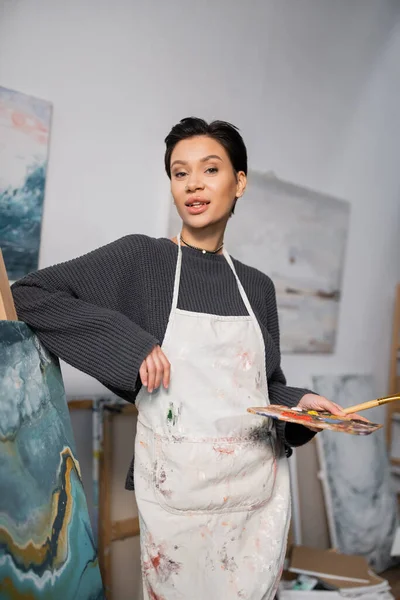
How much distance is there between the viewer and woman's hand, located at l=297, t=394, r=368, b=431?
51.2 inches

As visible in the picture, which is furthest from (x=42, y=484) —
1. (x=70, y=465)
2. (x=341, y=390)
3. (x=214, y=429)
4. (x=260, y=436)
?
(x=341, y=390)

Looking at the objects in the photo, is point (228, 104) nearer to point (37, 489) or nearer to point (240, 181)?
point (240, 181)

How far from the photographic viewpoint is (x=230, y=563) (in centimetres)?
126

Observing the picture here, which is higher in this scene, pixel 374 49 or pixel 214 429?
pixel 374 49

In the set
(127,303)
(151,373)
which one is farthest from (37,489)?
(127,303)

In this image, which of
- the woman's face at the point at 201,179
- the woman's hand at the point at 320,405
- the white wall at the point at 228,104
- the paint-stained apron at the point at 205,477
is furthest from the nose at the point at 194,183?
the white wall at the point at 228,104

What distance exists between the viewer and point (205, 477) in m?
1.22

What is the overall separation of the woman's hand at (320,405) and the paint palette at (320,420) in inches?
1.2

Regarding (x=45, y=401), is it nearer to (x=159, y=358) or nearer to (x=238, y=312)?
(x=159, y=358)

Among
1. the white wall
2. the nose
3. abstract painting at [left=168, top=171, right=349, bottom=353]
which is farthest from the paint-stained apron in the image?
abstract painting at [left=168, top=171, right=349, bottom=353]

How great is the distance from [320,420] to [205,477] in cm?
27

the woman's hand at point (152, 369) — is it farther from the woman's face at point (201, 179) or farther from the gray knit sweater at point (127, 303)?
the woman's face at point (201, 179)

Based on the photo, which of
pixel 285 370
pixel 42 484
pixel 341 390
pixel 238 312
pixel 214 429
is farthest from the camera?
pixel 341 390

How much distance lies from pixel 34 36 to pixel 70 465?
1329 mm
